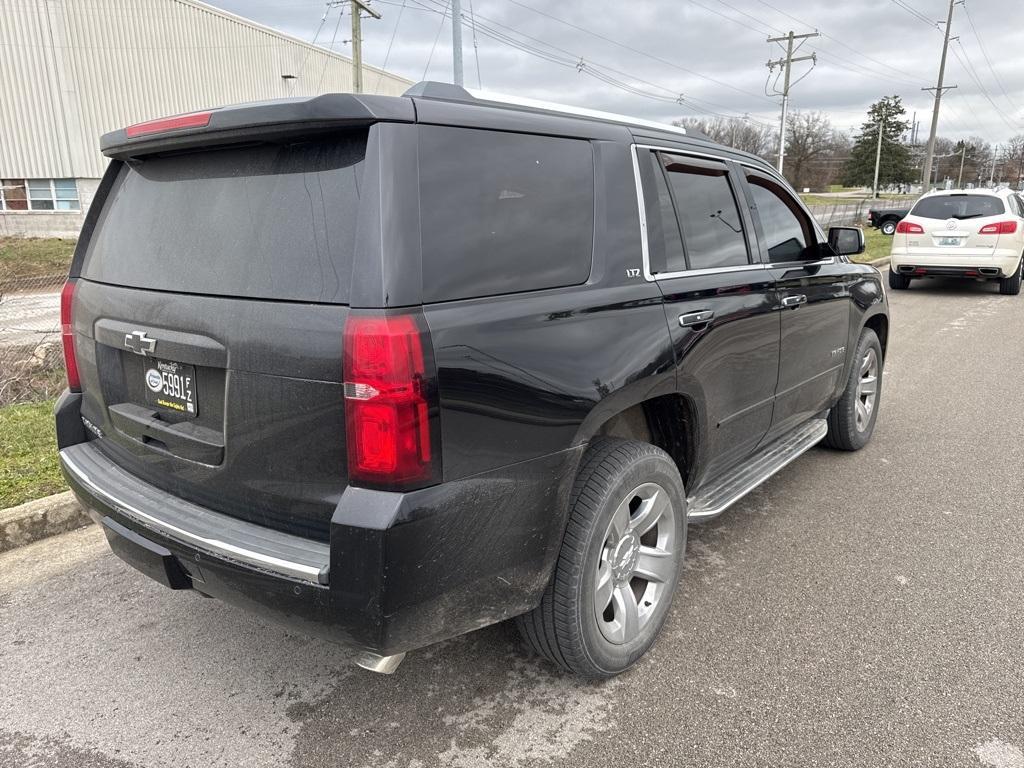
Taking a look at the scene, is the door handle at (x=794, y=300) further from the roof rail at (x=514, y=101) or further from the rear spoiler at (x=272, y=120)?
the rear spoiler at (x=272, y=120)

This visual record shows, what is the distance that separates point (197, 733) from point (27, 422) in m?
A: 3.60

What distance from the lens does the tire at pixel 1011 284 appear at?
42.6 ft

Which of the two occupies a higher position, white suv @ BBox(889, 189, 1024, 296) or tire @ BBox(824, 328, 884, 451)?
white suv @ BBox(889, 189, 1024, 296)

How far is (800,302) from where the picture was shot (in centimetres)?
393

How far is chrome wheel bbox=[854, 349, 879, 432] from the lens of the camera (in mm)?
5109

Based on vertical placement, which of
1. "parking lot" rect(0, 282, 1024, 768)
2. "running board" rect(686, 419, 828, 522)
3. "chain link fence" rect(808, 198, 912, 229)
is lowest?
"parking lot" rect(0, 282, 1024, 768)

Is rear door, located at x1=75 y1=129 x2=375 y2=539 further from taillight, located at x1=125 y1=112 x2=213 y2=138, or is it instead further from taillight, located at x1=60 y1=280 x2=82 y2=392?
taillight, located at x1=60 y1=280 x2=82 y2=392

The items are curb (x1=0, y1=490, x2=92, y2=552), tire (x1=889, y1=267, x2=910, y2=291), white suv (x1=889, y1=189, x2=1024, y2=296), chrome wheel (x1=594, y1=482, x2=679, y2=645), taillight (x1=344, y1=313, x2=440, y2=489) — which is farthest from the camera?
tire (x1=889, y1=267, x2=910, y2=291)

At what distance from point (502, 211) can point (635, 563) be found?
137 cm

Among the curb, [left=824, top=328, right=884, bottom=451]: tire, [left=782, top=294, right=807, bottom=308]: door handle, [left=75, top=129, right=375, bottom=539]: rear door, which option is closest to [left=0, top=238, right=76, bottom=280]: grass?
the curb

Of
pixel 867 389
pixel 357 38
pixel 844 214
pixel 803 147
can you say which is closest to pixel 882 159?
pixel 803 147

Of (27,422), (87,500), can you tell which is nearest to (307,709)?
(87,500)

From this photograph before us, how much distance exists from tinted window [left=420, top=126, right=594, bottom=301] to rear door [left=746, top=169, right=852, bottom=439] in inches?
59.5

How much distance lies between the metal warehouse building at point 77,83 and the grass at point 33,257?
3615 mm
